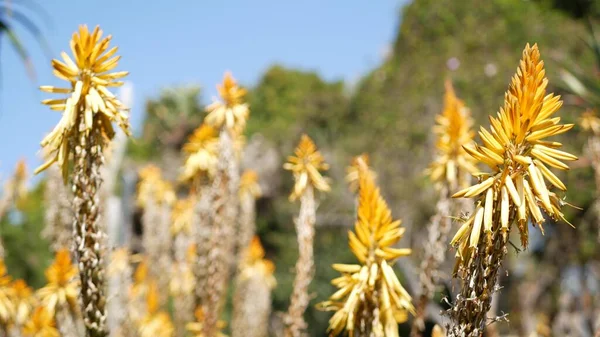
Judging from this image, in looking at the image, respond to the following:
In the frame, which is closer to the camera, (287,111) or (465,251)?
(465,251)

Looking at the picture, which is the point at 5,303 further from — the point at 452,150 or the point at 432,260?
the point at 452,150

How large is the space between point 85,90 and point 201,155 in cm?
263

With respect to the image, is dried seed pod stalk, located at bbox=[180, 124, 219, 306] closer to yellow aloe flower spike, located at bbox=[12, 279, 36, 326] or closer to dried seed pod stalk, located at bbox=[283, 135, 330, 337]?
dried seed pod stalk, located at bbox=[283, 135, 330, 337]

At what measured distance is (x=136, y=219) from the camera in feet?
66.7

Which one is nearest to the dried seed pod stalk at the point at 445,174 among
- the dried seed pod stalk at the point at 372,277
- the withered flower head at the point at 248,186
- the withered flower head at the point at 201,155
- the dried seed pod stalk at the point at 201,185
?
the dried seed pod stalk at the point at 372,277

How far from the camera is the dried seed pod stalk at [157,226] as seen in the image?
8.75 meters

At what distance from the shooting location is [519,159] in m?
2.24

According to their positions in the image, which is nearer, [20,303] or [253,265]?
[20,303]

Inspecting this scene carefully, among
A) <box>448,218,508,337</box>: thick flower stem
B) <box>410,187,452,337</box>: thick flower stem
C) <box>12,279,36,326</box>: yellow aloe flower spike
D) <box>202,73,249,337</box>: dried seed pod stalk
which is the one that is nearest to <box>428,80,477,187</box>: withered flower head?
<box>410,187,452,337</box>: thick flower stem

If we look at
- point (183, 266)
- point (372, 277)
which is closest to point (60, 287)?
point (372, 277)

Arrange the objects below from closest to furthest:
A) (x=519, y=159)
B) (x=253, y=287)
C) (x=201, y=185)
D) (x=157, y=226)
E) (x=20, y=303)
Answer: (x=519, y=159)
(x=20, y=303)
(x=201, y=185)
(x=157, y=226)
(x=253, y=287)

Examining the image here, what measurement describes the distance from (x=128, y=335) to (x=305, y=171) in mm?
2551

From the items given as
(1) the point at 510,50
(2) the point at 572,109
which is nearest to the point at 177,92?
(1) the point at 510,50

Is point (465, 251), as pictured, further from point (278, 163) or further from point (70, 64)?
point (278, 163)
